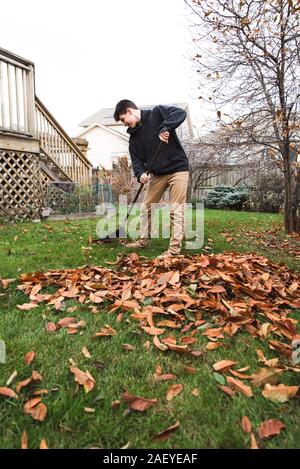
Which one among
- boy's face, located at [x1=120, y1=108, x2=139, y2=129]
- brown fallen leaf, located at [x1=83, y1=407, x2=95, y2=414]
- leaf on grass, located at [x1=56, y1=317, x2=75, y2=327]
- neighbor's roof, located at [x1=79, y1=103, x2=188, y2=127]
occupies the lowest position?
brown fallen leaf, located at [x1=83, y1=407, x2=95, y2=414]

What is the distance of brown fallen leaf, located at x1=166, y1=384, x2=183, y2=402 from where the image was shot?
1389 mm

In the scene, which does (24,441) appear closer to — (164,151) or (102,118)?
(164,151)

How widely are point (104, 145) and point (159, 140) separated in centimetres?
2552

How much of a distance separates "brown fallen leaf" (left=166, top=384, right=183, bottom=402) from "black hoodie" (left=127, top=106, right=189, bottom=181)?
2850 mm

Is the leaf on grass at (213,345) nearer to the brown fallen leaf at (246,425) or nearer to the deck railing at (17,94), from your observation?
the brown fallen leaf at (246,425)

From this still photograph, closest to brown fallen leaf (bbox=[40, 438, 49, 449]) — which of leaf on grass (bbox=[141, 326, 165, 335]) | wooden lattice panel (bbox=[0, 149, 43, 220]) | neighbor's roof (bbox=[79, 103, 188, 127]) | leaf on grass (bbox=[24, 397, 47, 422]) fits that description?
leaf on grass (bbox=[24, 397, 47, 422])

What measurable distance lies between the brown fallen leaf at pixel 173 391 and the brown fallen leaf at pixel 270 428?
0.35 metres

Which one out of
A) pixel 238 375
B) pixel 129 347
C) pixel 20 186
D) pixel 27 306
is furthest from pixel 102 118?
pixel 238 375

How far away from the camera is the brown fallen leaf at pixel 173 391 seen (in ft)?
4.56

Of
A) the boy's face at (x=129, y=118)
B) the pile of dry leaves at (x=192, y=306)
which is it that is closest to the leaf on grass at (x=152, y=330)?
the pile of dry leaves at (x=192, y=306)

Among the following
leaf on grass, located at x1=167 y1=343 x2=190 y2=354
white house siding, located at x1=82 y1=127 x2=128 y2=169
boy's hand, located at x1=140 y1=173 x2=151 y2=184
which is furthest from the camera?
white house siding, located at x1=82 y1=127 x2=128 y2=169

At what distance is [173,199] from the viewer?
3.94m

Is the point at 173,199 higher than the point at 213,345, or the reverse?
the point at 173,199

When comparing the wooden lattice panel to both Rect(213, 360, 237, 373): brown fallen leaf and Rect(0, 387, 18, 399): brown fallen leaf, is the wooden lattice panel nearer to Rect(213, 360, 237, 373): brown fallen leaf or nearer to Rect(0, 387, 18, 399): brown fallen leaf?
Rect(0, 387, 18, 399): brown fallen leaf
